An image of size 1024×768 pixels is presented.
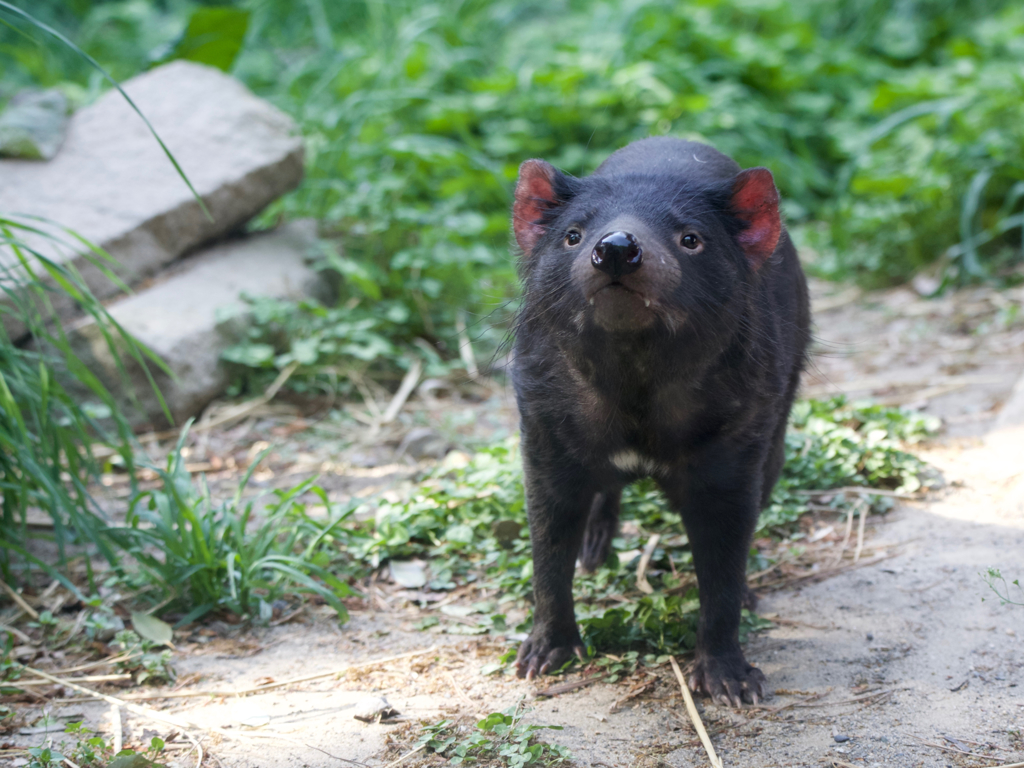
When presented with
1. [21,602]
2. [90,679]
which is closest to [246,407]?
[21,602]

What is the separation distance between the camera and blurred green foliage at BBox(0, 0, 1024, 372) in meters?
5.32

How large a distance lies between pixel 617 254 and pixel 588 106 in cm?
532

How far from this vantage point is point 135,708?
2240mm

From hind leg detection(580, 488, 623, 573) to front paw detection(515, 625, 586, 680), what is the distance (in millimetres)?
501

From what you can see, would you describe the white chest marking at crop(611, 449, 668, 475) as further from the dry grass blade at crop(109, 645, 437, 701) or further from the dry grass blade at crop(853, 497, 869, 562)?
the dry grass blade at crop(853, 497, 869, 562)

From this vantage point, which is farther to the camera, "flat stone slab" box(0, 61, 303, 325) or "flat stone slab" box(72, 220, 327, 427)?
"flat stone slab" box(0, 61, 303, 325)

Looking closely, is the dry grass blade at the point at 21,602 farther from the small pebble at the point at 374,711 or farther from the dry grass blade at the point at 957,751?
the dry grass blade at the point at 957,751

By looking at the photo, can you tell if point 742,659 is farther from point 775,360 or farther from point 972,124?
point 972,124

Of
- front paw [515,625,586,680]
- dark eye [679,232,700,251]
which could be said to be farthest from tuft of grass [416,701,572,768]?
dark eye [679,232,700,251]

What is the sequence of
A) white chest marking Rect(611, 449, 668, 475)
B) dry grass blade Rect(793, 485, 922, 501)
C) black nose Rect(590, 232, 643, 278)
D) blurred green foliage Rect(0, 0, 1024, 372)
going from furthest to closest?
blurred green foliage Rect(0, 0, 1024, 372) < dry grass blade Rect(793, 485, 922, 501) < white chest marking Rect(611, 449, 668, 475) < black nose Rect(590, 232, 643, 278)

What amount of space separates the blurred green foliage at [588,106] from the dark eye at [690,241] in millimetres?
2157

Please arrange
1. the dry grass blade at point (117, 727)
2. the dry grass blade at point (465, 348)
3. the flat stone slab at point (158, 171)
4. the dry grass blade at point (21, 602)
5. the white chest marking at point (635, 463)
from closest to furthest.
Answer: the dry grass blade at point (117, 727)
the white chest marking at point (635, 463)
the dry grass blade at point (21, 602)
the flat stone slab at point (158, 171)
the dry grass blade at point (465, 348)

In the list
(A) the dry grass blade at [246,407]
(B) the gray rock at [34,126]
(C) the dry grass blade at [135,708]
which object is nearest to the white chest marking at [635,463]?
(C) the dry grass blade at [135,708]

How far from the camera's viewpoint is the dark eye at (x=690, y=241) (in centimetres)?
201
